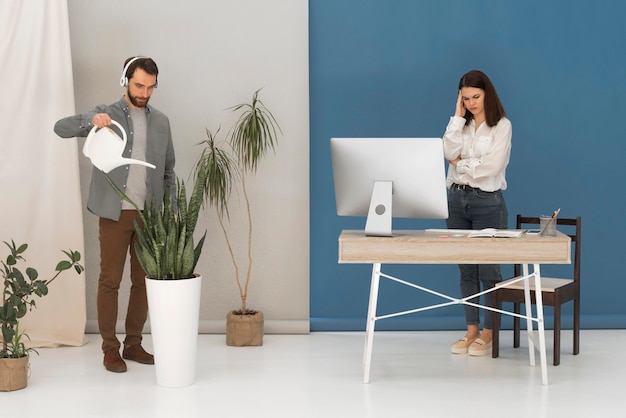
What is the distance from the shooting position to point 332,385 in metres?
3.95

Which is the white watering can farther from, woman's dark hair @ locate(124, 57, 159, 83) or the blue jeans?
the blue jeans

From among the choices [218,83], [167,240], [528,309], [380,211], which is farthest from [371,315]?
[218,83]

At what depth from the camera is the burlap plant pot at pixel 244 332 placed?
484cm

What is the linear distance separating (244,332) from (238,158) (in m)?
1.14

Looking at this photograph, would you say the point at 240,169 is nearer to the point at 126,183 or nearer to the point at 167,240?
the point at 126,183

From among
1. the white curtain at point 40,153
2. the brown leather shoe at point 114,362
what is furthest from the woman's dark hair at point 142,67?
the brown leather shoe at point 114,362

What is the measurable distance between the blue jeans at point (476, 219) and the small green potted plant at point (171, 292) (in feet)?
5.17

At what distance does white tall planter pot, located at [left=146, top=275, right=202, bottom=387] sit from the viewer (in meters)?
3.83

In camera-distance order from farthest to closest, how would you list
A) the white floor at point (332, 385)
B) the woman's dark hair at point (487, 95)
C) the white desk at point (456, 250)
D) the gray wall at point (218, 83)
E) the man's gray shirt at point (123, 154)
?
the gray wall at point (218, 83) → the woman's dark hair at point (487, 95) → the man's gray shirt at point (123, 154) → the white desk at point (456, 250) → the white floor at point (332, 385)

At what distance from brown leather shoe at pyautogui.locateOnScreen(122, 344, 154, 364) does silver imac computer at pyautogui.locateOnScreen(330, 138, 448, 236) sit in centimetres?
150

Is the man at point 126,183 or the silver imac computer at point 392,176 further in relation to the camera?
the man at point 126,183

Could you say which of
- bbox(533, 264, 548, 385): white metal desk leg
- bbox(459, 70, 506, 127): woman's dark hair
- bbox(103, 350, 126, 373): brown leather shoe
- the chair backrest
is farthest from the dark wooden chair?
bbox(103, 350, 126, 373): brown leather shoe

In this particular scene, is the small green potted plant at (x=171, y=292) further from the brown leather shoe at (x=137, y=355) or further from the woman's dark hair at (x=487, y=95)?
the woman's dark hair at (x=487, y=95)

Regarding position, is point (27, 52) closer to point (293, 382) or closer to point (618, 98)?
point (293, 382)
